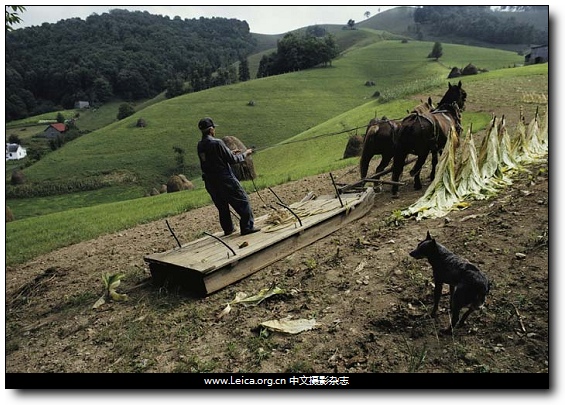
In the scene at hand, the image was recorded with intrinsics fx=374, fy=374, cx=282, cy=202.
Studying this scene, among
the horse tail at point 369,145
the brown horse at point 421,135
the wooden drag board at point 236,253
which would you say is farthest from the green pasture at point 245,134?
the brown horse at point 421,135

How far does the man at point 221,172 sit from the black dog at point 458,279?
130 inches

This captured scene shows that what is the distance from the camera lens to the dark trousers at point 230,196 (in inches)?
250

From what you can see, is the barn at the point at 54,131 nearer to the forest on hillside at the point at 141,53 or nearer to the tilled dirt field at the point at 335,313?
the forest on hillside at the point at 141,53

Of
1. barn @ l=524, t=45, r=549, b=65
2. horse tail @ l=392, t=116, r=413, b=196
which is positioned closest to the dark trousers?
horse tail @ l=392, t=116, r=413, b=196

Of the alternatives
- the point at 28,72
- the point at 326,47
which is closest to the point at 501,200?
the point at 28,72

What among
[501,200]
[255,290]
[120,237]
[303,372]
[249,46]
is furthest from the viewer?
[249,46]

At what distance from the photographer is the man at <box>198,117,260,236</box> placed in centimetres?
609

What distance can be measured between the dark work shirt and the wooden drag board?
116 cm

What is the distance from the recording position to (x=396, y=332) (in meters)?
4.27

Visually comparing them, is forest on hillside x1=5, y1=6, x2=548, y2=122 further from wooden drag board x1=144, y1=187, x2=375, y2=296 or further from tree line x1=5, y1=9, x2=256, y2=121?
wooden drag board x1=144, y1=187, x2=375, y2=296

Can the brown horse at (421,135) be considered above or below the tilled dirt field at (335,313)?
above

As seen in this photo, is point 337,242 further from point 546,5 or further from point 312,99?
point 312,99

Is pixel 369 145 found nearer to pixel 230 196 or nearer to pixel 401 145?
pixel 401 145

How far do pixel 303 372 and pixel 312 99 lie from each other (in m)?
51.2
